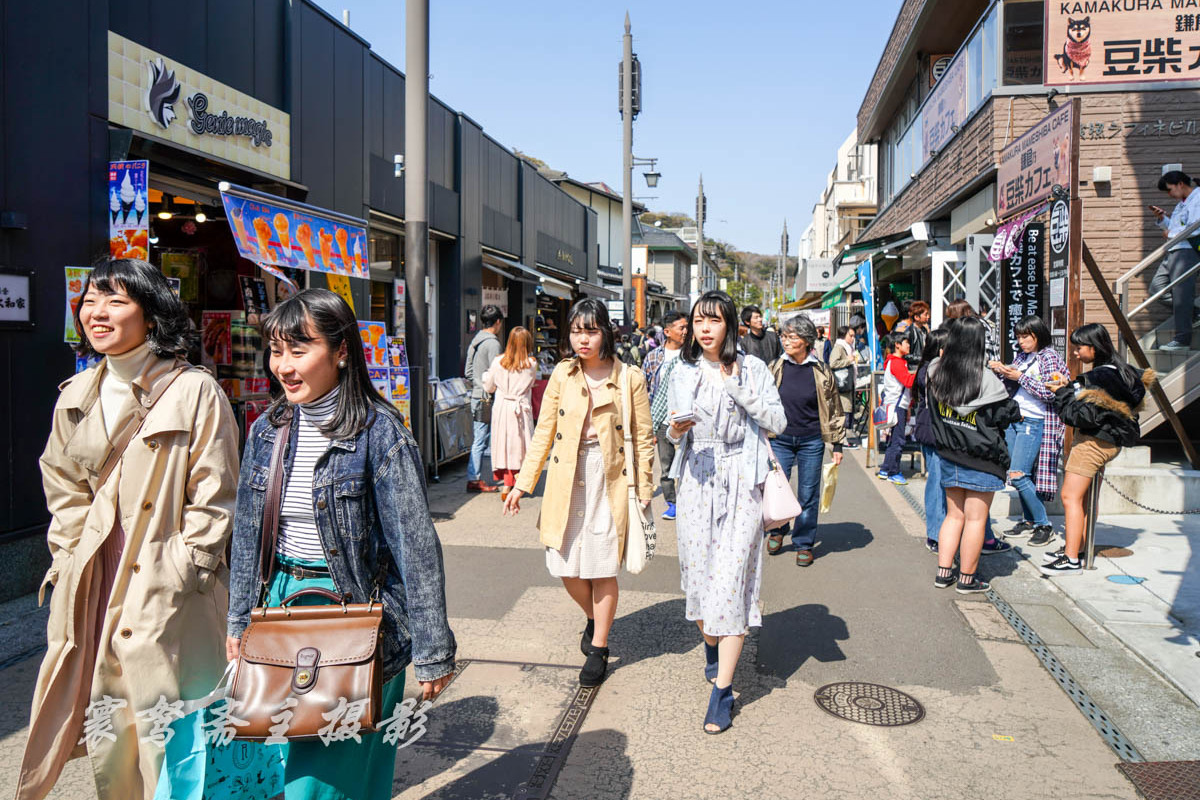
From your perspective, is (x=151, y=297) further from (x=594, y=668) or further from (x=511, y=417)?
(x=511, y=417)

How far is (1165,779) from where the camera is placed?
3.60 metres

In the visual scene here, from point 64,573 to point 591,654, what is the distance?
252 cm

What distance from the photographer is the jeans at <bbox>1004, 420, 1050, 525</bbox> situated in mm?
7246

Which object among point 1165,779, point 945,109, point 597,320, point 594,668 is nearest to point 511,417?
point 597,320

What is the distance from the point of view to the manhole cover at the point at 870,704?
13.8ft

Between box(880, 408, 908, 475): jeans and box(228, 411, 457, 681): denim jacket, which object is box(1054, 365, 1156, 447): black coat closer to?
box(880, 408, 908, 475): jeans

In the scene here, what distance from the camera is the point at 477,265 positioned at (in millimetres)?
14766

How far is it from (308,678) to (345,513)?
438 millimetres

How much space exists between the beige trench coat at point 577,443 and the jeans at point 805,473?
256cm

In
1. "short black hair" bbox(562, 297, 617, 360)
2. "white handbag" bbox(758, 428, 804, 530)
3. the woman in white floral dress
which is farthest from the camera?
"short black hair" bbox(562, 297, 617, 360)

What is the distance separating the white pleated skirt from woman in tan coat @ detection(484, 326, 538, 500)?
425 centimetres

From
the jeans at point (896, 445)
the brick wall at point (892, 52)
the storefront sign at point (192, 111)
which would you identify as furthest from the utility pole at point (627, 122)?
the storefront sign at point (192, 111)

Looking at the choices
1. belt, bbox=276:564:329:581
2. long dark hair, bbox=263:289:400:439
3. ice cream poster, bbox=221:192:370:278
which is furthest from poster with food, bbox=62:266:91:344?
belt, bbox=276:564:329:581

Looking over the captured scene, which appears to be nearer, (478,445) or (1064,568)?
(1064,568)
